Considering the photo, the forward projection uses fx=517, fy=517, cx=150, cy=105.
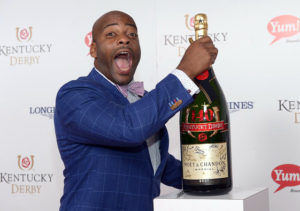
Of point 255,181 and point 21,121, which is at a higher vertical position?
point 21,121

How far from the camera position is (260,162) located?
2275 mm

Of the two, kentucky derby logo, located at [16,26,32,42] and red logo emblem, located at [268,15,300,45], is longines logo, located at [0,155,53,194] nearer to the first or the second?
kentucky derby logo, located at [16,26,32,42]

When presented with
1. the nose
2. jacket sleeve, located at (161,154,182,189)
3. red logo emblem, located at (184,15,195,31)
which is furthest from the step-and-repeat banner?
the nose

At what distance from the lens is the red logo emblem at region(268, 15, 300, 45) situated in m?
2.27

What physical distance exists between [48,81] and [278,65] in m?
1.12

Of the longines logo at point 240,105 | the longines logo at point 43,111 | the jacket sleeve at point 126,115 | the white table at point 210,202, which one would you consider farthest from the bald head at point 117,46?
the longines logo at point 43,111

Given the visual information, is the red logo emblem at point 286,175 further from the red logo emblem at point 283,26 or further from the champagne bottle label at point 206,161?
the champagne bottle label at point 206,161

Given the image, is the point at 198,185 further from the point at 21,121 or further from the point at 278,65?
the point at 21,121

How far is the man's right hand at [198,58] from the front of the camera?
3.47 feet

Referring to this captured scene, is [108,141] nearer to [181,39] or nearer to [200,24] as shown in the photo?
[200,24]

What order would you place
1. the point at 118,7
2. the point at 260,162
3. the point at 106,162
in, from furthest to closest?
1. the point at 118,7
2. the point at 260,162
3. the point at 106,162

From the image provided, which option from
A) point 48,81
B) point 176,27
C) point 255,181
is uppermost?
point 176,27

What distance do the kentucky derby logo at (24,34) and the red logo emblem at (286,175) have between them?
4.50 feet

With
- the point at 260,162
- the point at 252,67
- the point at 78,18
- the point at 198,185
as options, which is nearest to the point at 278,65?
the point at 252,67
